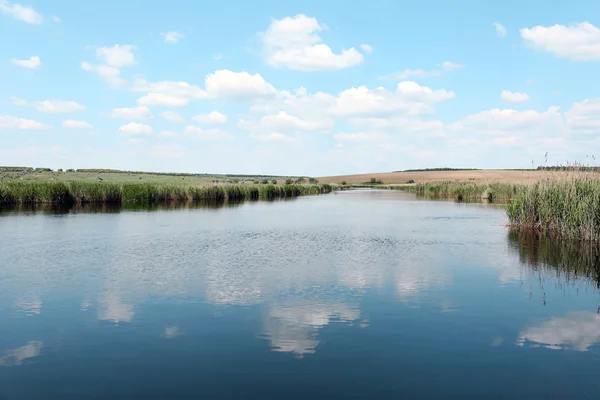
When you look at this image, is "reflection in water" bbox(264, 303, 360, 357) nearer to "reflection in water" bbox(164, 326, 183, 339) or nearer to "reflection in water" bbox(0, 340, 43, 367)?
"reflection in water" bbox(164, 326, 183, 339)

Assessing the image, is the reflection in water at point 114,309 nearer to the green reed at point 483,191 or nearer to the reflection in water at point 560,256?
the reflection in water at point 560,256

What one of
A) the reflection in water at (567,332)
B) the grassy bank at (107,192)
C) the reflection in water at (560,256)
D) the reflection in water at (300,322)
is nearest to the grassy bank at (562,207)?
the reflection in water at (560,256)

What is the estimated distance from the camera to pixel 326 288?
13242 millimetres

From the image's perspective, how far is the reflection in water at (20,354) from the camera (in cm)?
811

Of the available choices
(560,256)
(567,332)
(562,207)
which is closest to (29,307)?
(567,332)

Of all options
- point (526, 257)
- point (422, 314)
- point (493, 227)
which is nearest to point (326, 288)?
point (422, 314)

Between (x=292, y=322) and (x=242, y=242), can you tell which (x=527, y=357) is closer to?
(x=292, y=322)

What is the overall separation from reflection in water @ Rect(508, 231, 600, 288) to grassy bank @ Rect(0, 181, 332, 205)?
39.3 metres

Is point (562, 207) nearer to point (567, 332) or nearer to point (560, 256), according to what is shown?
point (560, 256)

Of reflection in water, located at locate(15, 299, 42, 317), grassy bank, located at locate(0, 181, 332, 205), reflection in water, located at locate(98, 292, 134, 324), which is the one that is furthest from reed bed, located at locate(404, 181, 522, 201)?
reflection in water, located at locate(15, 299, 42, 317)

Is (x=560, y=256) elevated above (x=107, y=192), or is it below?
below

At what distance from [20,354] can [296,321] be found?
5.16 m

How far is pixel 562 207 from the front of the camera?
74.0 ft

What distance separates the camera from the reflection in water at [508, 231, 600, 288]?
1555cm
